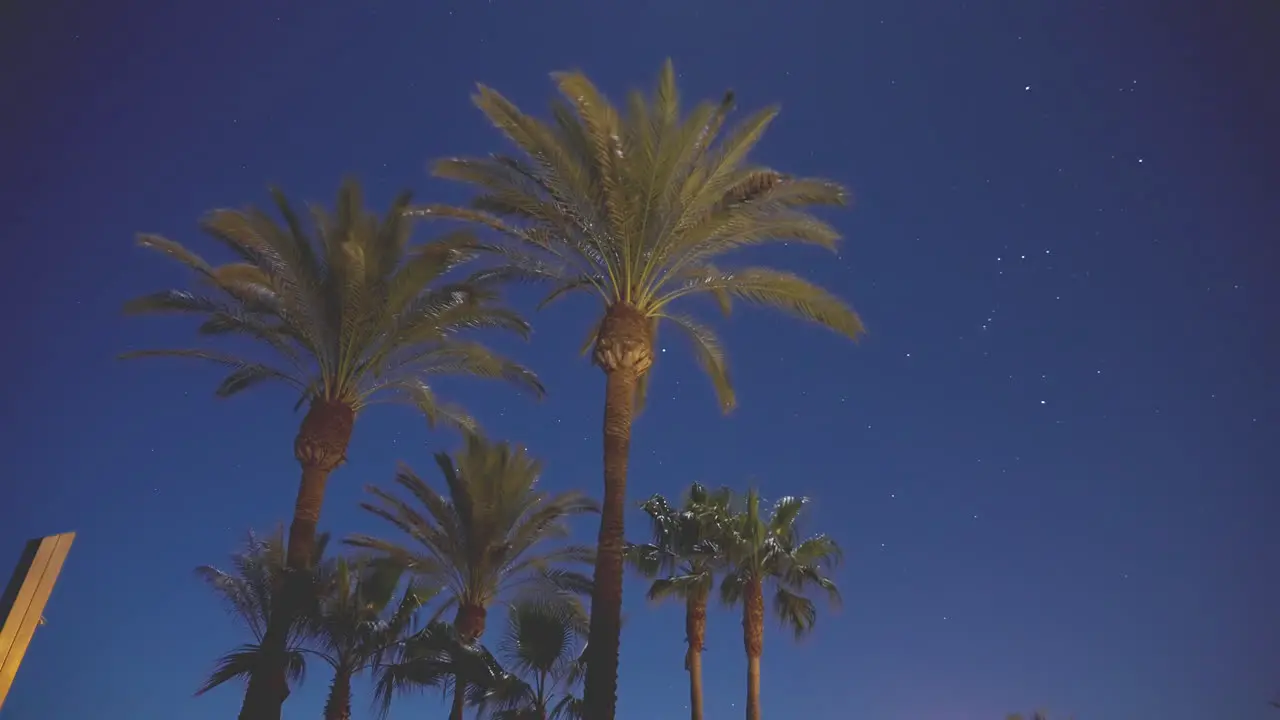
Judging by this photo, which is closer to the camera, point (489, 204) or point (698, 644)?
point (489, 204)

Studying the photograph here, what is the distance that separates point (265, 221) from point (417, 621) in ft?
27.4

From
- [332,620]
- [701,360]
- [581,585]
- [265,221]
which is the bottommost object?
[332,620]

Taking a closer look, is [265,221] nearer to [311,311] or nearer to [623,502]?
[311,311]

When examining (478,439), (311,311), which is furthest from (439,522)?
(311,311)

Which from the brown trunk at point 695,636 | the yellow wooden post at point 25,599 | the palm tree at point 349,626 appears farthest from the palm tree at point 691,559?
the yellow wooden post at point 25,599

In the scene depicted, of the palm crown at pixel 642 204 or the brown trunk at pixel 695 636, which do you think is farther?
the brown trunk at pixel 695 636

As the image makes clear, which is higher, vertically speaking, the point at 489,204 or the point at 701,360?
the point at 489,204

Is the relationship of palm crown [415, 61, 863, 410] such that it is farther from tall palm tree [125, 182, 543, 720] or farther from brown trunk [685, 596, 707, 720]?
brown trunk [685, 596, 707, 720]

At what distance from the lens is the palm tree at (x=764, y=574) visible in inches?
891

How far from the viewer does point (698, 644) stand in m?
23.6

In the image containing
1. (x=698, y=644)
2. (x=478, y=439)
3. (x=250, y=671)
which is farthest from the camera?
(x=698, y=644)

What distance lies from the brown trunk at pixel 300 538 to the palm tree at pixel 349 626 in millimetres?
548

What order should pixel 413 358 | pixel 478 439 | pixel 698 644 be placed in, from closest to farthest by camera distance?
pixel 413 358
pixel 478 439
pixel 698 644

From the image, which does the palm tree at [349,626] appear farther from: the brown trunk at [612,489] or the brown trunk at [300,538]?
the brown trunk at [612,489]
